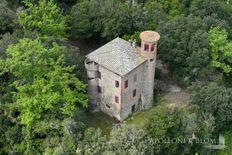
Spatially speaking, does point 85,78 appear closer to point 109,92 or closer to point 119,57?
point 109,92

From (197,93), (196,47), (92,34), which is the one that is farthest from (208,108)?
(92,34)

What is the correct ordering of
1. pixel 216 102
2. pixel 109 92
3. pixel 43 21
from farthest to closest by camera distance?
pixel 43 21 < pixel 109 92 < pixel 216 102

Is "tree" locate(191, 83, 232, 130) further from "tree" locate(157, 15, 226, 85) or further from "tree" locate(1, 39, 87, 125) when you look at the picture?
"tree" locate(1, 39, 87, 125)

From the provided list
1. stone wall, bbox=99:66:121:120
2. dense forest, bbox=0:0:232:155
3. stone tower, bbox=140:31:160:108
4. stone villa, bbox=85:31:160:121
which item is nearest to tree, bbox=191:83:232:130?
dense forest, bbox=0:0:232:155

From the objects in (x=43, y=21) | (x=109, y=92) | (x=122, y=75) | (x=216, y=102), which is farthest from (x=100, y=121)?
(x=43, y=21)

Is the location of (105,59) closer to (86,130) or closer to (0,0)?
(86,130)
